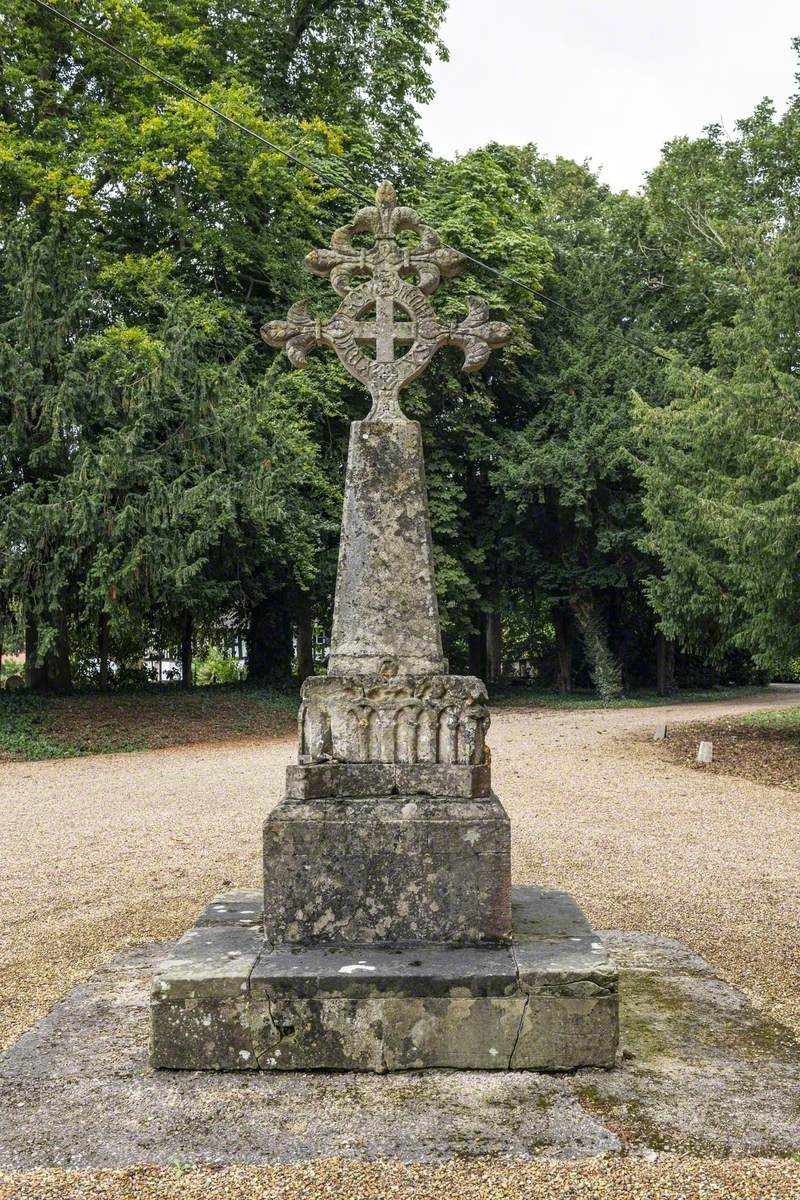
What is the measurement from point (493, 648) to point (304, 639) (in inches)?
370

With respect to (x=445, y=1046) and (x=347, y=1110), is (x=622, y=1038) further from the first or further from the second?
(x=347, y=1110)

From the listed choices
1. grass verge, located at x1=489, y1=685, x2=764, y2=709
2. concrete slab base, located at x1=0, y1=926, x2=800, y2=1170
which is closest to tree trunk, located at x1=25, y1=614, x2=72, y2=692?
grass verge, located at x1=489, y1=685, x2=764, y2=709

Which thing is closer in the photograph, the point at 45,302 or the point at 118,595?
the point at 118,595

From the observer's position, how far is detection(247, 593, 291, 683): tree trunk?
23.7 metres

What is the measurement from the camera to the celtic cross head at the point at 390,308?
500 cm

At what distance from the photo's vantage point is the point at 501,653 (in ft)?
111

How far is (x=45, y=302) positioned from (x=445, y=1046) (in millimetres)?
16471

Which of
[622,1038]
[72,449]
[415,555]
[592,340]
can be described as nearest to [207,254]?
[72,449]

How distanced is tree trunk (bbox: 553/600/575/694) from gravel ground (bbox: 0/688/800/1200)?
12.3 m

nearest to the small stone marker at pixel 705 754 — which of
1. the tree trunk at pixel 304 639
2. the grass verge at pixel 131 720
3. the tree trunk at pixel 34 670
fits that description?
the grass verge at pixel 131 720

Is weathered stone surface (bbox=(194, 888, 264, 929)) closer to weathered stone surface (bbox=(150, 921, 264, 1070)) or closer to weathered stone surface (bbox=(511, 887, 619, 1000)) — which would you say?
weathered stone surface (bbox=(150, 921, 264, 1070))

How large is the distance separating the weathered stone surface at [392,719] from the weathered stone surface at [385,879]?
0.99 feet

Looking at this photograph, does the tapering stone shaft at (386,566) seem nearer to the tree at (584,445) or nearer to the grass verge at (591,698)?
the tree at (584,445)

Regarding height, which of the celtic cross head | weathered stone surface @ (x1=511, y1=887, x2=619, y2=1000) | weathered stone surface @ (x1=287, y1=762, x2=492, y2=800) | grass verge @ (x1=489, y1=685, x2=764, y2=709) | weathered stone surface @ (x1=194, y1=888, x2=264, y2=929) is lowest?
grass verge @ (x1=489, y1=685, x2=764, y2=709)
